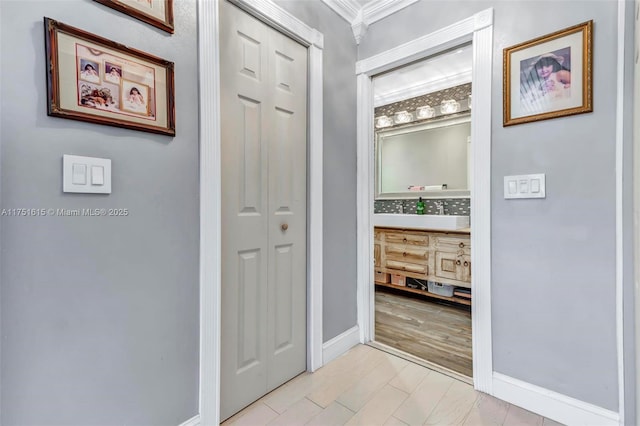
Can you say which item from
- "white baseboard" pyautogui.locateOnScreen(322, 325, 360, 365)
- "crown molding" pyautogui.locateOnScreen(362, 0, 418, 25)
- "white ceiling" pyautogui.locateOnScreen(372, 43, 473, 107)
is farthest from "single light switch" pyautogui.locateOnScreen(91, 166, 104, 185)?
"white ceiling" pyautogui.locateOnScreen(372, 43, 473, 107)

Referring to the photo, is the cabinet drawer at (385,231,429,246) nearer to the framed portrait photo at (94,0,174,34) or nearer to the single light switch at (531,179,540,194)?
the single light switch at (531,179,540,194)

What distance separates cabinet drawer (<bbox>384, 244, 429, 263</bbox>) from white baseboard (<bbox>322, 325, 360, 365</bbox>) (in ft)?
4.30

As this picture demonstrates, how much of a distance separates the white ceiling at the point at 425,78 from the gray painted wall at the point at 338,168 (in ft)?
2.64

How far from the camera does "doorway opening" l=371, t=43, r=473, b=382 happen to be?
2.87m

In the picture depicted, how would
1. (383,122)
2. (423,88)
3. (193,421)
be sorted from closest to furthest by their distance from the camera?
1. (193,421)
2. (423,88)
3. (383,122)

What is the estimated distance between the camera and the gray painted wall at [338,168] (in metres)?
2.01

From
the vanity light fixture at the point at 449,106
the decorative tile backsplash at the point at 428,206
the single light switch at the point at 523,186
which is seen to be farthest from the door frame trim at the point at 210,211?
the vanity light fixture at the point at 449,106

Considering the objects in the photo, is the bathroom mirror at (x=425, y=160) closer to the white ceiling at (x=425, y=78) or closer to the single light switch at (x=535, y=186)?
the white ceiling at (x=425, y=78)

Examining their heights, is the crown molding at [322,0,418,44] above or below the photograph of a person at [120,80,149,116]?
above

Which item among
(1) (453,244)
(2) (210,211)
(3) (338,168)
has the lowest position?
(1) (453,244)

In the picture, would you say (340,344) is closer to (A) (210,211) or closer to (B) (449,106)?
(A) (210,211)

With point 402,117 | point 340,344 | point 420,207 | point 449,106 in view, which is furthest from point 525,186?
point 402,117

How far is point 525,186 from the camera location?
1.53 metres

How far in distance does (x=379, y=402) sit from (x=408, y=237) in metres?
1.99
